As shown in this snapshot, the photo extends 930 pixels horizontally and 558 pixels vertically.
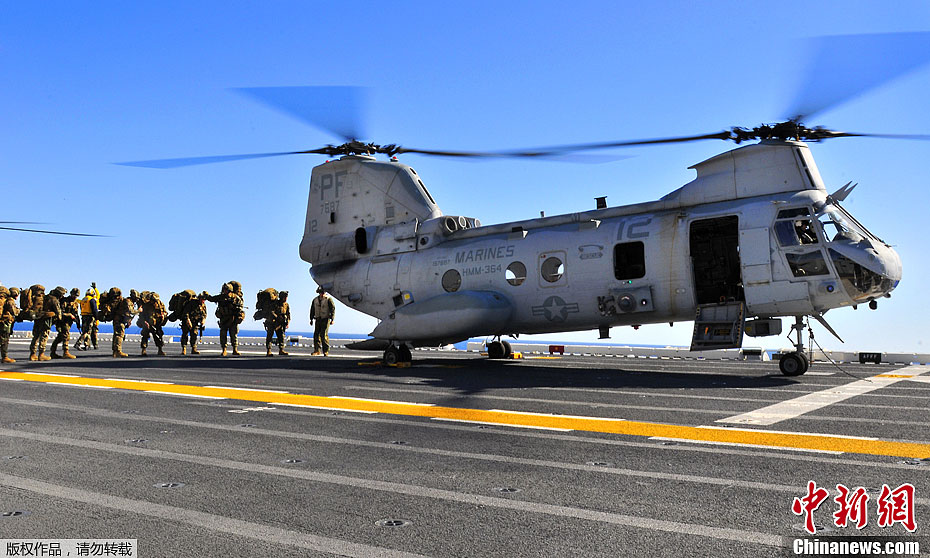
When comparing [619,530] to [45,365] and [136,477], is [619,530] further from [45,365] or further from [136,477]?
[45,365]

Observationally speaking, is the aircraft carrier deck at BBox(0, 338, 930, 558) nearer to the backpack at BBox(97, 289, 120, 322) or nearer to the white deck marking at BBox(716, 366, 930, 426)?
the white deck marking at BBox(716, 366, 930, 426)

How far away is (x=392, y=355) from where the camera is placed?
59.4 feet

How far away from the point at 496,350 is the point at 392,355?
3.74 meters

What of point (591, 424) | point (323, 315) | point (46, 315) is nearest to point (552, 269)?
point (591, 424)

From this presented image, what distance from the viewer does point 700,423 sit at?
8.12 metres

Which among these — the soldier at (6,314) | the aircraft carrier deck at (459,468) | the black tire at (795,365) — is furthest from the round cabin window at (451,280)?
the soldier at (6,314)

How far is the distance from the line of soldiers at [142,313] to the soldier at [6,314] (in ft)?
0.52

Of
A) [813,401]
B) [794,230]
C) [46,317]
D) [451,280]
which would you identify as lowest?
[813,401]

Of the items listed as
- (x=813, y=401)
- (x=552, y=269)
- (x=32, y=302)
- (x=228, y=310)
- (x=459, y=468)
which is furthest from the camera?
(x=228, y=310)

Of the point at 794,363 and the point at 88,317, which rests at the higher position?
the point at 88,317

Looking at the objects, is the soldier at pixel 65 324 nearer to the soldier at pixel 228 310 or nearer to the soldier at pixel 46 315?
the soldier at pixel 46 315

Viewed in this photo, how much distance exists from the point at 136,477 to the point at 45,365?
14686 mm

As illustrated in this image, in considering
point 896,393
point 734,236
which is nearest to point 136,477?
point 896,393

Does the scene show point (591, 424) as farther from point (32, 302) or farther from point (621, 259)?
point (32, 302)
